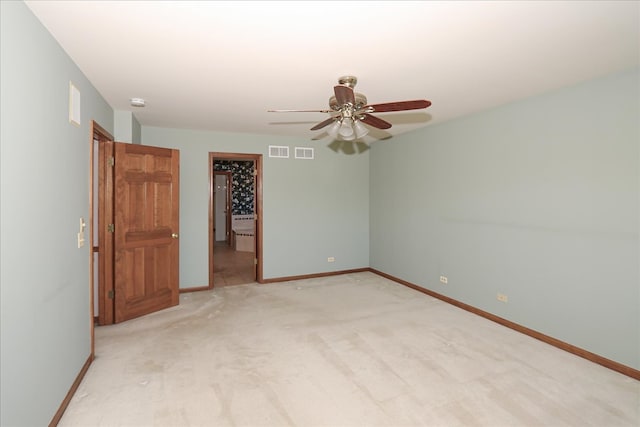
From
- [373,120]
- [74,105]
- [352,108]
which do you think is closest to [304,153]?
[373,120]

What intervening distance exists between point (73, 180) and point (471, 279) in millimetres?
4212

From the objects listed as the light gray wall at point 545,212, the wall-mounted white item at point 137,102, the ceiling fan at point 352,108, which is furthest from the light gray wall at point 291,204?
the ceiling fan at point 352,108

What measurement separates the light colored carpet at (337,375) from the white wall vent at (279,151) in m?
2.57

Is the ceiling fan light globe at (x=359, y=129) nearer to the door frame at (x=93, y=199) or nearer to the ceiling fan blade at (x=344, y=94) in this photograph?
the ceiling fan blade at (x=344, y=94)

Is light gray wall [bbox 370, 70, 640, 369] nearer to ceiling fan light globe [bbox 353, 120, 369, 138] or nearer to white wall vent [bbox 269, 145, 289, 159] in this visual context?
ceiling fan light globe [bbox 353, 120, 369, 138]

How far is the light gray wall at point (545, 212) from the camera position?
2.77m

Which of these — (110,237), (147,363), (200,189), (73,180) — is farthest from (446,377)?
(200,189)

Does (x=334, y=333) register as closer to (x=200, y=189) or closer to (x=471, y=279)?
(x=471, y=279)

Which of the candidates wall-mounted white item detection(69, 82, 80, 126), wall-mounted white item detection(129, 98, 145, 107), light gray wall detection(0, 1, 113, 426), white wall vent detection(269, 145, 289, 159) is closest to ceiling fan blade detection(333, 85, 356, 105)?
light gray wall detection(0, 1, 113, 426)

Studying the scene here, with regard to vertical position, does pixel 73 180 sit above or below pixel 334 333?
above

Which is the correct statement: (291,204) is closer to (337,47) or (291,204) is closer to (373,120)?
(373,120)

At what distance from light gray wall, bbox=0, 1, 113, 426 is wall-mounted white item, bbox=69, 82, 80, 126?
0.19 feet

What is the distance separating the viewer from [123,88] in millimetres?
3162

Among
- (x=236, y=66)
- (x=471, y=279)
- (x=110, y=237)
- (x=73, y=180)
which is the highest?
(x=236, y=66)
